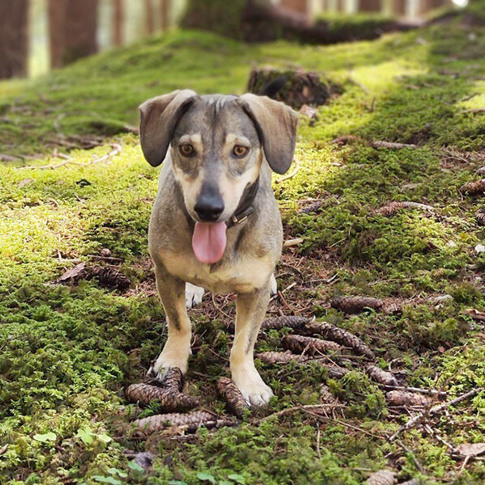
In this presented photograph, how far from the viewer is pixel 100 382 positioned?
4.68m

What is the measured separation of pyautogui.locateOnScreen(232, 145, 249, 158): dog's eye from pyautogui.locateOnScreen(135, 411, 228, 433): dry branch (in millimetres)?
1642

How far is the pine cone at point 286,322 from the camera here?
18.0 ft

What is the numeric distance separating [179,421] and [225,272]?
3.17ft

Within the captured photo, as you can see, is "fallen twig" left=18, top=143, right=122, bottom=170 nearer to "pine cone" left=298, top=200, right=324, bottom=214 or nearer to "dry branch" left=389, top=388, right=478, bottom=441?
"pine cone" left=298, top=200, right=324, bottom=214

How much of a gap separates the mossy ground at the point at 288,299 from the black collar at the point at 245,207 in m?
1.18

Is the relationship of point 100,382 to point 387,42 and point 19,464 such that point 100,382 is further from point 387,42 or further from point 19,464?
point 387,42

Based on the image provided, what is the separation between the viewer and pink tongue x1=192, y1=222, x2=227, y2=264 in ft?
14.1

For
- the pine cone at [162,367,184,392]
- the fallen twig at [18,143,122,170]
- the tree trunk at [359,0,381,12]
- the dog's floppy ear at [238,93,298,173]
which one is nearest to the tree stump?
the fallen twig at [18,143,122,170]

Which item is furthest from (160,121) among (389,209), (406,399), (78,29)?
(78,29)

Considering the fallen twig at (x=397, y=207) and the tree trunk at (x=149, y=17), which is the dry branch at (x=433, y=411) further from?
the tree trunk at (x=149, y=17)

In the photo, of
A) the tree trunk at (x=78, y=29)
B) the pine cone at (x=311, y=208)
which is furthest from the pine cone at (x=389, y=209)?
the tree trunk at (x=78, y=29)

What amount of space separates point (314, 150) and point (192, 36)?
9258mm

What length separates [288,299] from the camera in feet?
19.5

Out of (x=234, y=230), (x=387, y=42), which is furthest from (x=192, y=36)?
(x=234, y=230)
